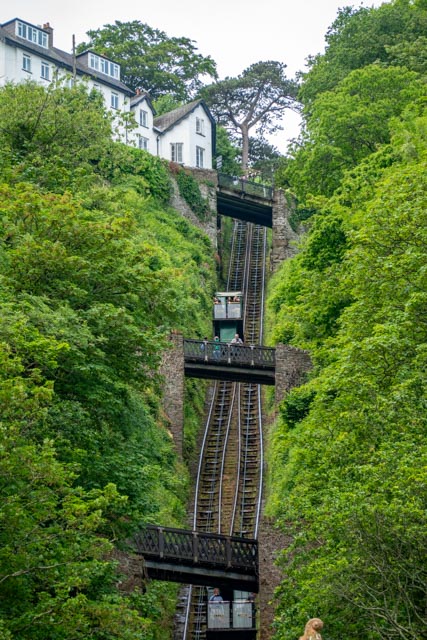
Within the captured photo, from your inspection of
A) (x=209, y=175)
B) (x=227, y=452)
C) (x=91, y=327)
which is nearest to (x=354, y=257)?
(x=91, y=327)

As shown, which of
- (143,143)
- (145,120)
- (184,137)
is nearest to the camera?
(143,143)

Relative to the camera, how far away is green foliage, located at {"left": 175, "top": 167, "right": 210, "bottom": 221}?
75312 mm

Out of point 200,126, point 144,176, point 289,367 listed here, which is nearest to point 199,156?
point 200,126

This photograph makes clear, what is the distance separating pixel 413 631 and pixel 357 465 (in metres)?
5.08

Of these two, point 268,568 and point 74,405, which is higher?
point 74,405

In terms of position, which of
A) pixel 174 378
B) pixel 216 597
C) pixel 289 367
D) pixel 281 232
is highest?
pixel 281 232

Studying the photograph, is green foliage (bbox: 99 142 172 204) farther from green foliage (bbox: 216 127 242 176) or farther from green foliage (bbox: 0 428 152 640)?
green foliage (bbox: 0 428 152 640)

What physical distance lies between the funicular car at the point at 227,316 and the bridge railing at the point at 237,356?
13.3 m

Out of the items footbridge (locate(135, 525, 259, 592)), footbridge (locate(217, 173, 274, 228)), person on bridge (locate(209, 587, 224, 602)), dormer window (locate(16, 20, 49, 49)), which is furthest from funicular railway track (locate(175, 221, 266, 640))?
dormer window (locate(16, 20, 49, 49))

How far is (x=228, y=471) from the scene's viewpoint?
50.5m

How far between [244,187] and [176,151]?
11.9 metres

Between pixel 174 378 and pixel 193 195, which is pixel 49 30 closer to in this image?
pixel 193 195

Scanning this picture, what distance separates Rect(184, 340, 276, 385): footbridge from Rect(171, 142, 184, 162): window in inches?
1479

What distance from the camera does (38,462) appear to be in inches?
974
